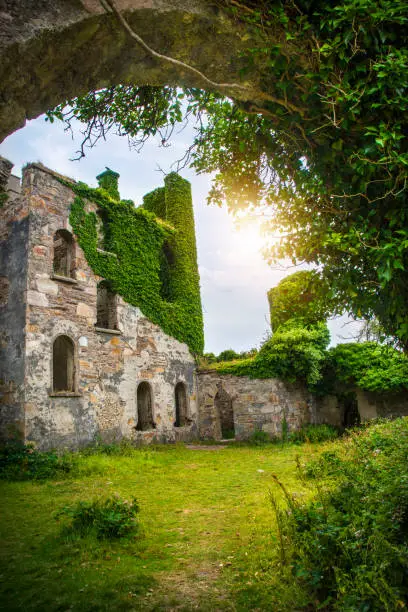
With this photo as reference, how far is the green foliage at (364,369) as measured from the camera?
14.1 metres

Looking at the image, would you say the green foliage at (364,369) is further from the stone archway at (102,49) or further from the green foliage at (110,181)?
the stone archway at (102,49)

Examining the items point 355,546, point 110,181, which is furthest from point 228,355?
point 355,546

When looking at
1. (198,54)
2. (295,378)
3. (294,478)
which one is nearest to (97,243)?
(295,378)

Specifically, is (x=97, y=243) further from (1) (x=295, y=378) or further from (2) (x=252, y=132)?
(2) (x=252, y=132)

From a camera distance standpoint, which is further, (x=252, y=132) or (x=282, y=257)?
(x=282, y=257)

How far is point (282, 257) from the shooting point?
14.6 ft

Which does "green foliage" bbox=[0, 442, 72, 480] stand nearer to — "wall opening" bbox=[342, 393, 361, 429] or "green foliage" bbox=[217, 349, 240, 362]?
"green foliage" bbox=[217, 349, 240, 362]

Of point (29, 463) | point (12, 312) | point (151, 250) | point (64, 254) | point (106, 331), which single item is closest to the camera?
point (29, 463)

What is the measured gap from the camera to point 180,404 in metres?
15.4

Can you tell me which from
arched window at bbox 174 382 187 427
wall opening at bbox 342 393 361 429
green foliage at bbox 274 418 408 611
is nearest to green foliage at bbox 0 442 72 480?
green foliage at bbox 274 418 408 611

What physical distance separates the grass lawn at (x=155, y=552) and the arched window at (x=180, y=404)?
23.9 ft

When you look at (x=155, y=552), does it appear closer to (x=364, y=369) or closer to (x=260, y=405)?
(x=260, y=405)

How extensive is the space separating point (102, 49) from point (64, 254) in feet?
36.9

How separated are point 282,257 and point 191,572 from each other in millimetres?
3189
